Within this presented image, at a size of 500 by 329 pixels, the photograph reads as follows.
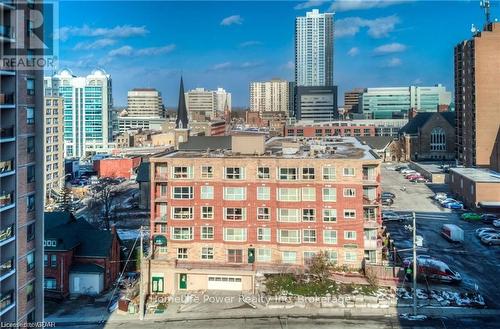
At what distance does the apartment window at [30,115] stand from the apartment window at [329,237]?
803 inches

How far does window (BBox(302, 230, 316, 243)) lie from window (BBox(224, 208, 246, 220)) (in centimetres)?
421

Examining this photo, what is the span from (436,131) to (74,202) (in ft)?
256

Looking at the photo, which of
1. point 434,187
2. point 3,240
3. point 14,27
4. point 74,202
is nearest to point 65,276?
point 3,240

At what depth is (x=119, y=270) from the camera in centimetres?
3669

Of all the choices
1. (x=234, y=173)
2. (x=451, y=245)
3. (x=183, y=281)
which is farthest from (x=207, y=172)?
(x=451, y=245)

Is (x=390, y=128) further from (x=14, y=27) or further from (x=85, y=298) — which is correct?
(x=14, y=27)

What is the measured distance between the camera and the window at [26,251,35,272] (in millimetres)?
19453

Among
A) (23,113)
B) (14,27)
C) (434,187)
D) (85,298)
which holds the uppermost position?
(14,27)

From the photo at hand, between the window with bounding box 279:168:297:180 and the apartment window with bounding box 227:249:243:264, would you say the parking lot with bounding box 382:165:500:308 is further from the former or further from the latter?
the apartment window with bounding box 227:249:243:264

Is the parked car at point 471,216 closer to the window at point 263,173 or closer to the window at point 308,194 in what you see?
the window at point 308,194

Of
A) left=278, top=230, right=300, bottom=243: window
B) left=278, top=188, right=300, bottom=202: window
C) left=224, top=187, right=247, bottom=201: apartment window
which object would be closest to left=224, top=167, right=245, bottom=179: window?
left=224, top=187, right=247, bottom=201: apartment window

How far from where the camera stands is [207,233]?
3438 centimetres

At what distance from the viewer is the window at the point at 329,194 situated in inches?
1328

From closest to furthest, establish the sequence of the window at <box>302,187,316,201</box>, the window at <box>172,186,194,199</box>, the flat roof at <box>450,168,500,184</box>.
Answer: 1. the window at <box>302,187,316,201</box>
2. the window at <box>172,186,194,199</box>
3. the flat roof at <box>450,168,500,184</box>
